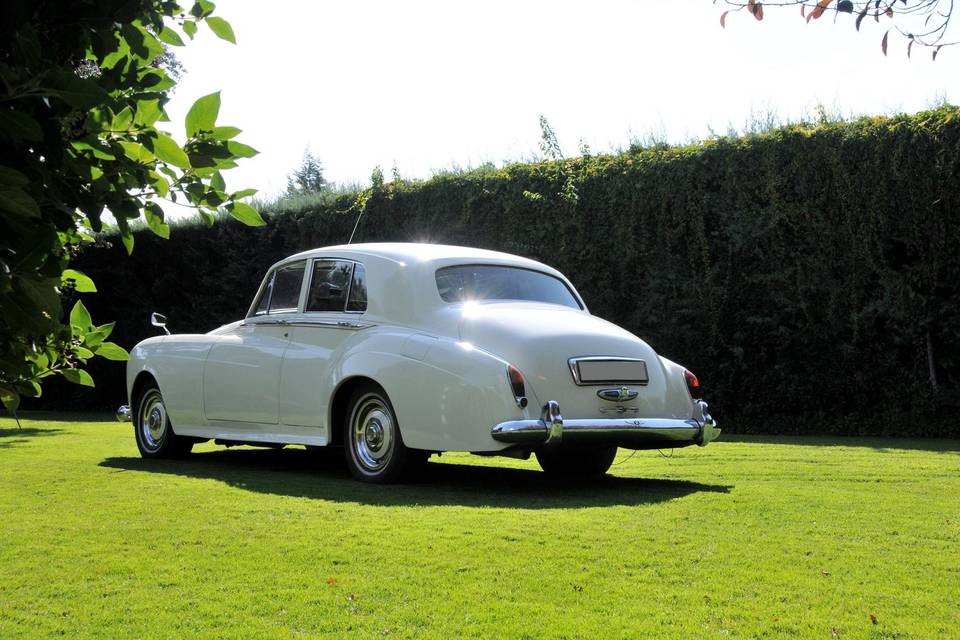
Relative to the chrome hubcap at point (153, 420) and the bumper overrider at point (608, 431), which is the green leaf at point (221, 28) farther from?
the chrome hubcap at point (153, 420)

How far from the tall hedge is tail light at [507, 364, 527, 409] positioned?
7.21 meters

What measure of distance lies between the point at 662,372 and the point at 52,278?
19.2 ft

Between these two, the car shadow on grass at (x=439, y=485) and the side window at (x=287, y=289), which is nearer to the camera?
the car shadow on grass at (x=439, y=485)

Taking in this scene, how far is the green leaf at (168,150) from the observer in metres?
1.98

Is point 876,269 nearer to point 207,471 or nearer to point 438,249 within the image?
point 438,249

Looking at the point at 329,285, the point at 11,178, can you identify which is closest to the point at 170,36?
the point at 11,178

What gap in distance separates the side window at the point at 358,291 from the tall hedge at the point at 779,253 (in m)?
6.48

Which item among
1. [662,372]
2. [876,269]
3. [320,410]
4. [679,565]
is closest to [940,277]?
[876,269]

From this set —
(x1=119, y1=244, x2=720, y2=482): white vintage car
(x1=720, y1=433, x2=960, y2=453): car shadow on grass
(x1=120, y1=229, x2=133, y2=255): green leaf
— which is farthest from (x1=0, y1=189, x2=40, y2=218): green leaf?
(x1=720, y1=433, x2=960, y2=453): car shadow on grass

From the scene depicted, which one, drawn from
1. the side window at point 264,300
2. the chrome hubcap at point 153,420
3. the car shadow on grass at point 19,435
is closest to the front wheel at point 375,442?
the side window at point 264,300

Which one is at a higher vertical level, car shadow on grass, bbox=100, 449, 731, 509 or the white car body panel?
the white car body panel

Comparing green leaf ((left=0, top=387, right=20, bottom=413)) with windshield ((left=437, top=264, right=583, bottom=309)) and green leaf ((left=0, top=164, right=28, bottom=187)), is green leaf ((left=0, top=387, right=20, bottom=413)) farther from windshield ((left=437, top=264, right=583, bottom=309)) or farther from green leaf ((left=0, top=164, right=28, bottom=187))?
windshield ((left=437, top=264, right=583, bottom=309))

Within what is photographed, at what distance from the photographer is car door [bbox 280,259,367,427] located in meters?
7.75

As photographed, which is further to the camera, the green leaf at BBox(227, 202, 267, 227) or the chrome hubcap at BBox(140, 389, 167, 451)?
the chrome hubcap at BBox(140, 389, 167, 451)
